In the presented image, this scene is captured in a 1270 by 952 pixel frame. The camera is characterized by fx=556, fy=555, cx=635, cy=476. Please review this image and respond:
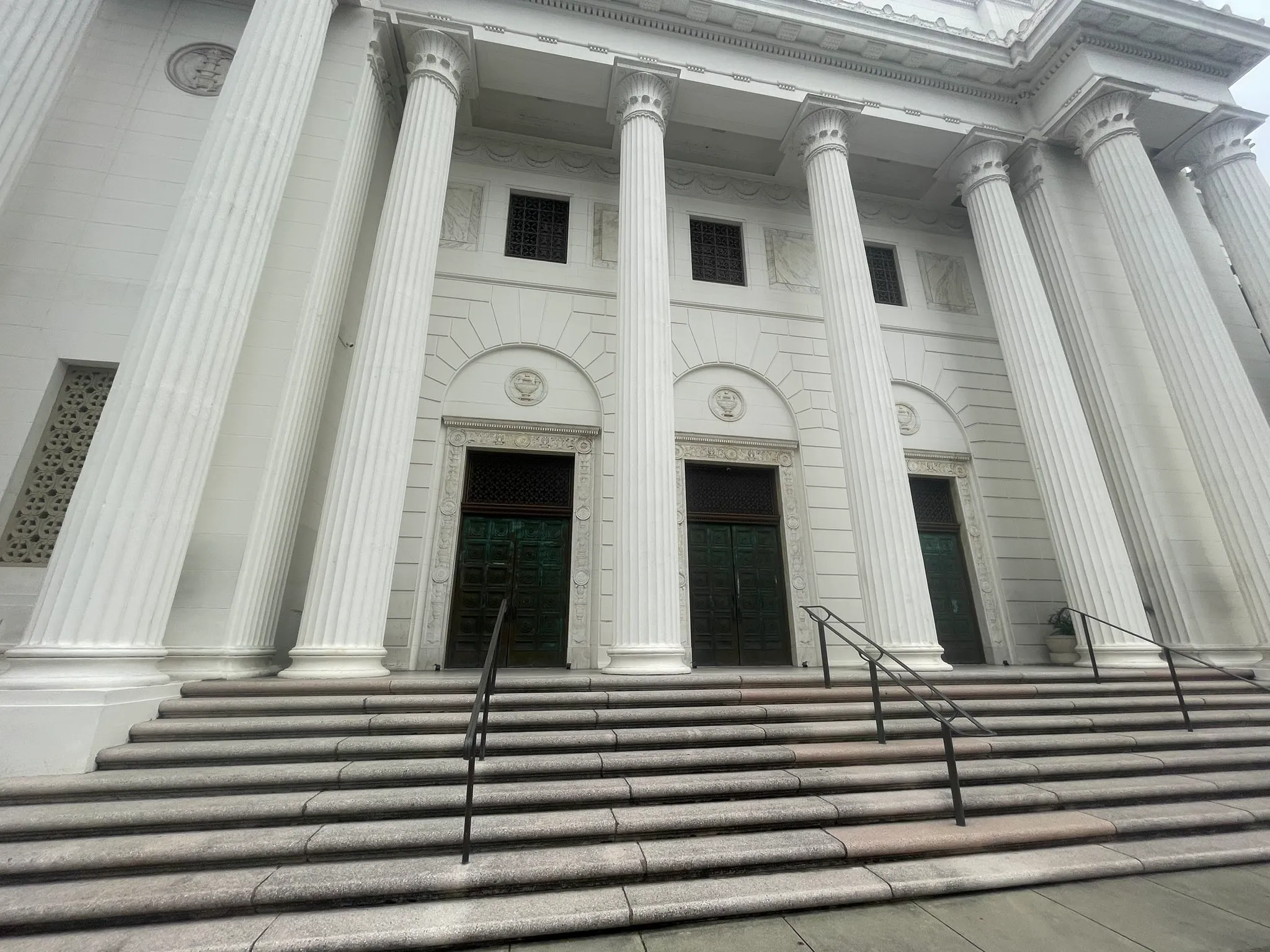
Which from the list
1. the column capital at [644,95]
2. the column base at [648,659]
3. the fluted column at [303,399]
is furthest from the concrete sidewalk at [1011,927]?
the column capital at [644,95]

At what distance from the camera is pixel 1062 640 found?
8.27 m

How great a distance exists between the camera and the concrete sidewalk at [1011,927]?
2.51 metres

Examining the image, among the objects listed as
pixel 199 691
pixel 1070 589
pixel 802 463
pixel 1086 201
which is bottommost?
pixel 199 691

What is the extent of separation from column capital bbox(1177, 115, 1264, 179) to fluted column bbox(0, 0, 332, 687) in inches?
564

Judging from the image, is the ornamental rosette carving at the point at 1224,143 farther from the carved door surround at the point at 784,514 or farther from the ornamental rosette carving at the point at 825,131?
the carved door surround at the point at 784,514

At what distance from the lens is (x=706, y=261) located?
33.6 feet

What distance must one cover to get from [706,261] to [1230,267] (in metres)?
9.37

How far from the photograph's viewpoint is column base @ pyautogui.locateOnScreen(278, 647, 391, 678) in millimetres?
5156

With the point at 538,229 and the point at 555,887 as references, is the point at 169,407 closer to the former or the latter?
the point at 555,887

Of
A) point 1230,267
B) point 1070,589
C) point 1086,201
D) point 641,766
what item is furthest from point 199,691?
point 1230,267

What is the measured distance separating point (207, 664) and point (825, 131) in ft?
35.5

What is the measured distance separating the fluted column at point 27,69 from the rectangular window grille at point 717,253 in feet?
27.1

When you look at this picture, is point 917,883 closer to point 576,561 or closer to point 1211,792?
point 1211,792

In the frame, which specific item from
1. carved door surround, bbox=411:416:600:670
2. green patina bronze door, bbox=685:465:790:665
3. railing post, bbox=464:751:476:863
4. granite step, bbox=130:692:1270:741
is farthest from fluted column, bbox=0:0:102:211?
green patina bronze door, bbox=685:465:790:665
